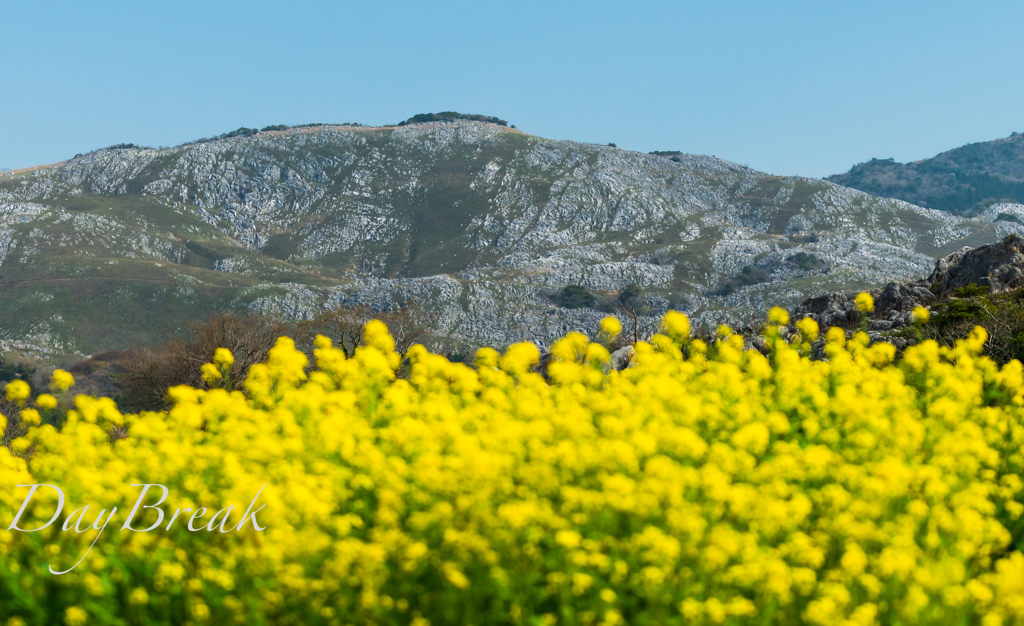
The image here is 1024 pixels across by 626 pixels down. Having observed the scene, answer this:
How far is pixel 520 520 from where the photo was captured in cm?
662

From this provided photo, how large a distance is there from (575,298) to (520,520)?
156 m

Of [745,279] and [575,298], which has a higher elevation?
[745,279]

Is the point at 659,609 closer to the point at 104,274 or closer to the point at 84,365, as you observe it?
the point at 84,365

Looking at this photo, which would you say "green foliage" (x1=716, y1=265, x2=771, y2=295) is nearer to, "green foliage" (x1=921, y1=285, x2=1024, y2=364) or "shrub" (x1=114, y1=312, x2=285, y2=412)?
"shrub" (x1=114, y1=312, x2=285, y2=412)

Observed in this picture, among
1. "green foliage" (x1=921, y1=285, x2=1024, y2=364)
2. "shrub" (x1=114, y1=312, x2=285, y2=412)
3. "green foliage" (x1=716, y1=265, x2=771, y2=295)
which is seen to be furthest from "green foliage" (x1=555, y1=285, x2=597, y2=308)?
"green foliage" (x1=921, y1=285, x2=1024, y2=364)

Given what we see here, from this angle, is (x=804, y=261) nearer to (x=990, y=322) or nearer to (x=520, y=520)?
(x=990, y=322)

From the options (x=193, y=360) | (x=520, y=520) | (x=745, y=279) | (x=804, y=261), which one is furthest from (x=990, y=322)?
(x=804, y=261)

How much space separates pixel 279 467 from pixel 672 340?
1001 centimetres

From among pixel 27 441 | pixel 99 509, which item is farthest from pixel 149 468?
pixel 27 441

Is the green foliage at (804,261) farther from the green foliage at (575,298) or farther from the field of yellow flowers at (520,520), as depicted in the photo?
the field of yellow flowers at (520,520)

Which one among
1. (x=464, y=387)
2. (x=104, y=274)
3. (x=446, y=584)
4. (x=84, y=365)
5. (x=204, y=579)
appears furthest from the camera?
(x=104, y=274)

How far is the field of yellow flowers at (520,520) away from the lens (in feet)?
21.6

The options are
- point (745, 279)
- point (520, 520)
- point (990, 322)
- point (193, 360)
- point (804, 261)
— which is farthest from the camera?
point (804, 261)

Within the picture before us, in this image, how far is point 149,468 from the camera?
8.74m
